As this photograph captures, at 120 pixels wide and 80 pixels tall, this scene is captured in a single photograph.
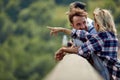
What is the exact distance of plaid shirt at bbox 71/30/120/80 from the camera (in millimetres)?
1748

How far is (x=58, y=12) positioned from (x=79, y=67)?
52.7m

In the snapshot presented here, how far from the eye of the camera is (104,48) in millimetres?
1762

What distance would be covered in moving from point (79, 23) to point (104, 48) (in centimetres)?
21

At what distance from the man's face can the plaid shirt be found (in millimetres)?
129

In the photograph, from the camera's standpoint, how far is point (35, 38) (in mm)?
50156

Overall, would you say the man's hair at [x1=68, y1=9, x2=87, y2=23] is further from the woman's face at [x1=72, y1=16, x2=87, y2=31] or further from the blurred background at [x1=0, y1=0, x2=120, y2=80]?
the blurred background at [x1=0, y1=0, x2=120, y2=80]

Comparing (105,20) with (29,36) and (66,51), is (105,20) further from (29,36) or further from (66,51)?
(29,36)

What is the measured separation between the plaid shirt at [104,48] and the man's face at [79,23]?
13 cm

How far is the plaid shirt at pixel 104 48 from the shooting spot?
1.75 m

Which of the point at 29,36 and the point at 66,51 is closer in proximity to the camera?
the point at 66,51

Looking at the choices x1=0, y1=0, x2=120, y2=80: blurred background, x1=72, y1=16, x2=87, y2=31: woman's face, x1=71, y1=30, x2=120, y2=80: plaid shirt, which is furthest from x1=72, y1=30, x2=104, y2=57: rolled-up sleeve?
x1=0, y1=0, x2=120, y2=80: blurred background

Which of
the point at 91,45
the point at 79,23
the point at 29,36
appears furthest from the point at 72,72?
the point at 29,36

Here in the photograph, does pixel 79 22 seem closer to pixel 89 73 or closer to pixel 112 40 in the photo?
pixel 112 40

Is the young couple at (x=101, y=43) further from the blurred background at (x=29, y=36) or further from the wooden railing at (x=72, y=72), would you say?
the blurred background at (x=29, y=36)
